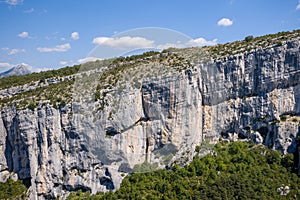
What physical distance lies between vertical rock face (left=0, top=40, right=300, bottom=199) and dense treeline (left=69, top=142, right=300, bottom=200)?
1070 millimetres

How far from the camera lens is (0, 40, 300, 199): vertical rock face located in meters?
22.3

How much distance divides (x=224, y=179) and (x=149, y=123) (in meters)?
7.57

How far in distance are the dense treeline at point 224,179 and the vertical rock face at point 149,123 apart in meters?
1.07

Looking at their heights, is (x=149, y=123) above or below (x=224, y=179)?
above

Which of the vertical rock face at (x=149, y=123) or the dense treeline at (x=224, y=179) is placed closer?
the dense treeline at (x=224, y=179)

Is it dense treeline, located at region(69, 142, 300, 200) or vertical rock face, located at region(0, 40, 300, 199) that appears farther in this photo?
vertical rock face, located at region(0, 40, 300, 199)

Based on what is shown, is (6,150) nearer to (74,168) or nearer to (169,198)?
(74,168)

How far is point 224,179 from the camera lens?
68.4 feet

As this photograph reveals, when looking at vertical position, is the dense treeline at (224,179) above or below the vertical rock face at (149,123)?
below

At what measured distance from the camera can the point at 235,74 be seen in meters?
24.2

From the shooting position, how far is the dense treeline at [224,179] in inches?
790

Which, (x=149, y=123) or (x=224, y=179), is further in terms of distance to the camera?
(x=149, y=123)

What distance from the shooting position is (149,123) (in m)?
23.3

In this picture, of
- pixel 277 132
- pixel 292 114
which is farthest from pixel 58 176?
pixel 292 114
